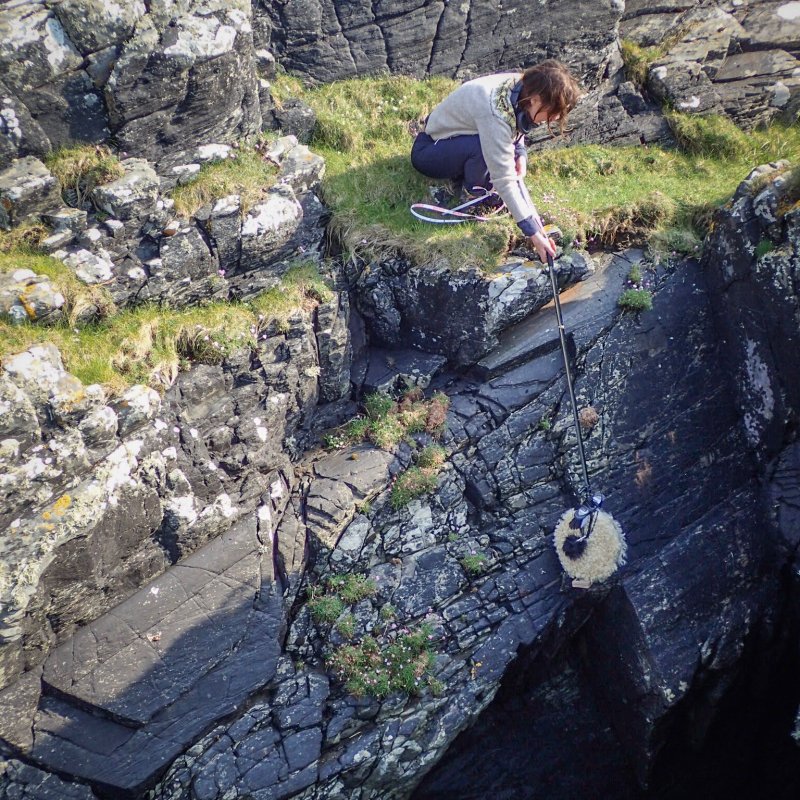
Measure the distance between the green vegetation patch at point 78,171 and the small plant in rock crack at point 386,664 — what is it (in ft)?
19.1

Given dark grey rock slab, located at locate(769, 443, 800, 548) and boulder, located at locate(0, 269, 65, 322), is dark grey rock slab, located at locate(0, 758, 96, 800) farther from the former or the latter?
dark grey rock slab, located at locate(769, 443, 800, 548)

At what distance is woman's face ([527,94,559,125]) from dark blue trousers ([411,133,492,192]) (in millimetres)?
1164

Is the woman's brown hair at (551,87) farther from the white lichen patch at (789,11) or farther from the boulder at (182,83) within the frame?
the white lichen patch at (789,11)

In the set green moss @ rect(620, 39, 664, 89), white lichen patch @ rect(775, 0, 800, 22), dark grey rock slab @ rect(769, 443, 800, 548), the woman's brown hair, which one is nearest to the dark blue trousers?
the woman's brown hair

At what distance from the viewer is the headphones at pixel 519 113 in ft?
26.5

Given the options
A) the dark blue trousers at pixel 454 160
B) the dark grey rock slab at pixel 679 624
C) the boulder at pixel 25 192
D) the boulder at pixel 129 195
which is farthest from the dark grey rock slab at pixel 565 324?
the boulder at pixel 25 192

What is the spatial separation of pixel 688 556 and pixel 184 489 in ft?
18.7

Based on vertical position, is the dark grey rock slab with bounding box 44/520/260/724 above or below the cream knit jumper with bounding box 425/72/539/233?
below

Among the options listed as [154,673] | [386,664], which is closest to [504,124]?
[386,664]

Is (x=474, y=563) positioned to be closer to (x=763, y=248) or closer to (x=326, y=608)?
(x=326, y=608)

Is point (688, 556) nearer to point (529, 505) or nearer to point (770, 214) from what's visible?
point (529, 505)

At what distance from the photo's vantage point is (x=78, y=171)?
839 cm

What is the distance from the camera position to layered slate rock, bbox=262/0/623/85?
10.9 metres

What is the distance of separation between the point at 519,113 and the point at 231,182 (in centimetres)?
349
